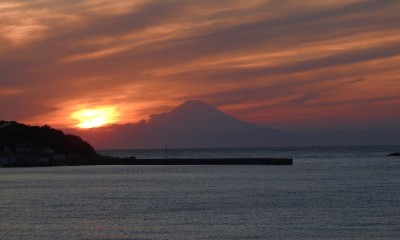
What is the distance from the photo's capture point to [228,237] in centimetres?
4512

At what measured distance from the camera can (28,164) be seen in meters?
184

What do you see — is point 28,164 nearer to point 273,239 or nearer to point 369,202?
point 369,202

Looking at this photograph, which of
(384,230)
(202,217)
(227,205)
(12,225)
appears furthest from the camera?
(227,205)

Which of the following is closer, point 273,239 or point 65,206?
point 273,239

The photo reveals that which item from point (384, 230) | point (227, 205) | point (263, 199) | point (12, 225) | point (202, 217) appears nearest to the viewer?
point (384, 230)

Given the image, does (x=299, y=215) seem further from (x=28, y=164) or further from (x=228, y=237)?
(x=28, y=164)

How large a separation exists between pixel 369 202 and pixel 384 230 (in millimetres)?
22399

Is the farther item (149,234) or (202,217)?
(202,217)

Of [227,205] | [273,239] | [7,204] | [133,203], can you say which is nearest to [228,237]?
[273,239]

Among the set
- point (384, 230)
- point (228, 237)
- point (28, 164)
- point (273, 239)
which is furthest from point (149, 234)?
point (28, 164)

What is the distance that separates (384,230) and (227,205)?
879 inches

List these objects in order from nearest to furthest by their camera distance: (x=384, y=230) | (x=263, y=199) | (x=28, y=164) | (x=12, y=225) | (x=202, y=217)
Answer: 1. (x=384, y=230)
2. (x=12, y=225)
3. (x=202, y=217)
4. (x=263, y=199)
5. (x=28, y=164)

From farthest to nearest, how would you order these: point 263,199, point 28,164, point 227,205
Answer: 1. point 28,164
2. point 263,199
3. point 227,205

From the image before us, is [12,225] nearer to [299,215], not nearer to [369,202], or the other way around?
[299,215]
